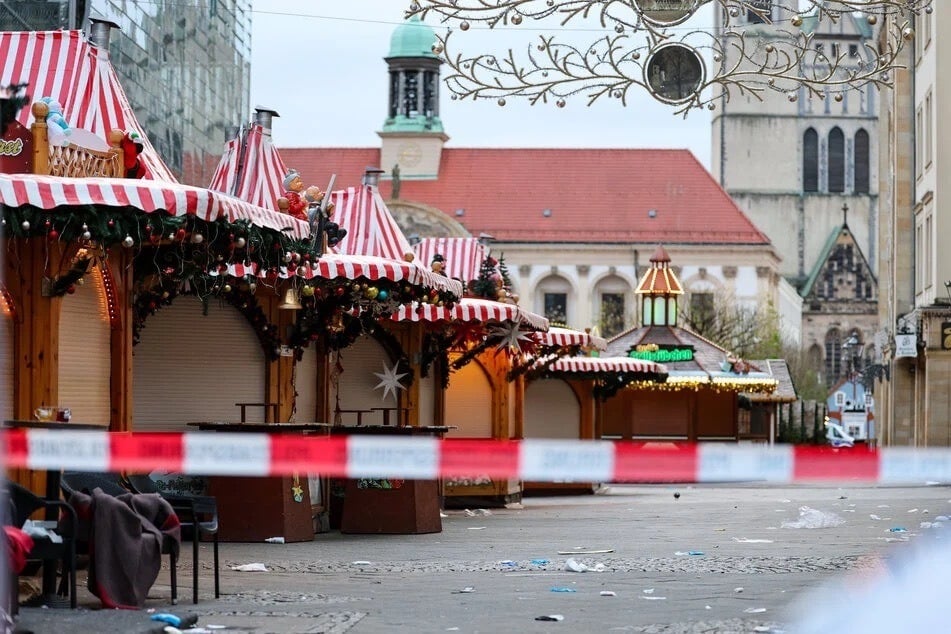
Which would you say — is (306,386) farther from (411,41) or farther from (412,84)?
(412,84)

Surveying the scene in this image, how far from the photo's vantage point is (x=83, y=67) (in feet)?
56.3

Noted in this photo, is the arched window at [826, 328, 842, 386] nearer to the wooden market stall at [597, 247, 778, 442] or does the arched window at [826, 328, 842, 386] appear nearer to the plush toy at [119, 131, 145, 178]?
the wooden market stall at [597, 247, 778, 442]

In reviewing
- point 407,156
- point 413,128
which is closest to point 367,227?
point 413,128

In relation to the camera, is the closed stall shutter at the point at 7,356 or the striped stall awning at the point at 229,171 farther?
the striped stall awning at the point at 229,171

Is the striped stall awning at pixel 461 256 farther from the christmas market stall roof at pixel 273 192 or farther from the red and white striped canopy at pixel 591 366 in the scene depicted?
the christmas market stall roof at pixel 273 192

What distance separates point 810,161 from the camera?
130m

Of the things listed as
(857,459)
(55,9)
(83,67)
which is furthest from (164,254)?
(55,9)

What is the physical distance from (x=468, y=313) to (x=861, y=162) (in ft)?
353

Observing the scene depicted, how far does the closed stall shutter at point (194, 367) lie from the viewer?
19.8 m

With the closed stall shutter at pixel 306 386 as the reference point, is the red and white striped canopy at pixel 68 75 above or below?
above

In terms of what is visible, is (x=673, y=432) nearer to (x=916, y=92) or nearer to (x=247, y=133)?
(x=916, y=92)

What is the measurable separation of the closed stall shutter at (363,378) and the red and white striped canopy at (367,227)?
1.53m

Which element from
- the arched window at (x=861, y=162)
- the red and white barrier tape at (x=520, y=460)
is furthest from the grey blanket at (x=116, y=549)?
the arched window at (x=861, y=162)

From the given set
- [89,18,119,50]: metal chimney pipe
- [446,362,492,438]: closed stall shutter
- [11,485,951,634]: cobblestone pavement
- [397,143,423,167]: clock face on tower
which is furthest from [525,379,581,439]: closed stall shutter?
[397,143,423,167]: clock face on tower
